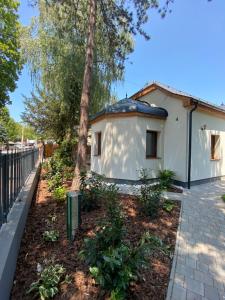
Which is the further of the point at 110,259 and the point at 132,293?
the point at 132,293

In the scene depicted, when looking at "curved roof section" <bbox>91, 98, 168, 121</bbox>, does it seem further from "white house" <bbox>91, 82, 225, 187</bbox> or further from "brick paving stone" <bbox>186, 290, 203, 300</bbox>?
"brick paving stone" <bbox>186, 290, 203, 300</bbox>

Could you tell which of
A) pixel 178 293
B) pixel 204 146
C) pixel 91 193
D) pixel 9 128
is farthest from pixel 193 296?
pixel 9 128

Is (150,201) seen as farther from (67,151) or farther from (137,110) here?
(67,151)

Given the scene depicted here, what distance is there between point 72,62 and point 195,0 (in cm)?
724

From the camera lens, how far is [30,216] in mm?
5176

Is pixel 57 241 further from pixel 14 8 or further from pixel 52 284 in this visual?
pixel 14 8

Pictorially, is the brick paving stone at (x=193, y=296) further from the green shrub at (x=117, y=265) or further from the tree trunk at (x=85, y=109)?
the tree trunk at (x=85, y=109)

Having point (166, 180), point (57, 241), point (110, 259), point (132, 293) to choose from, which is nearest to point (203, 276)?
point (132, 293)

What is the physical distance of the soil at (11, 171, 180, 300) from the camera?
2656 mm

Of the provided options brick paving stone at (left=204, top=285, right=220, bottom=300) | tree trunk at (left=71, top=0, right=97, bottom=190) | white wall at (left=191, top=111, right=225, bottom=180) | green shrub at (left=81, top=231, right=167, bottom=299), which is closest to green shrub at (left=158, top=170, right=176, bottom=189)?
white wall at (left=191, top=111, right=225, bottom=180)

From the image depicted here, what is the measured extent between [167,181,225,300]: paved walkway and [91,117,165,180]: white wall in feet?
9.08

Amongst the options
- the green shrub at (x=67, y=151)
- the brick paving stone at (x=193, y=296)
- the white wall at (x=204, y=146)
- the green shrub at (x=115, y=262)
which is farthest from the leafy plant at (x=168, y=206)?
the green shrub at (x=67, y=151)

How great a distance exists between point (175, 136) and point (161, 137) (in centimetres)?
69

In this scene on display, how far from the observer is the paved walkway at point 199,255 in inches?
110
